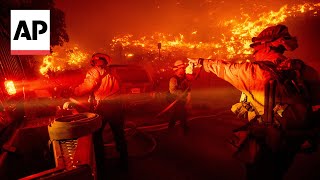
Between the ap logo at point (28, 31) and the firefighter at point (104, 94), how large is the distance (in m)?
1.11

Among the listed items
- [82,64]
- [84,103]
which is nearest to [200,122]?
[84,103]

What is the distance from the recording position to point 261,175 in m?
2.69

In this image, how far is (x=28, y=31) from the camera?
4508 mm

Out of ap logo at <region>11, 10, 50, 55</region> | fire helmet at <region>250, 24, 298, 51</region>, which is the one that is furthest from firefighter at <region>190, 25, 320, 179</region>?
ap logo at <region>11, 10, 50, 55</region>

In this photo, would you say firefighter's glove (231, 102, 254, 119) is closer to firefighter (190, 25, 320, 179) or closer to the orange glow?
firefighter (190, 25, 320, 179)

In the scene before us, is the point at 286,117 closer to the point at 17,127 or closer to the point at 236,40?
the point at 17,127

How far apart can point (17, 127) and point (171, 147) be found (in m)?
3.32

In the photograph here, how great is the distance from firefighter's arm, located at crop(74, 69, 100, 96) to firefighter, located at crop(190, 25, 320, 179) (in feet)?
7.54

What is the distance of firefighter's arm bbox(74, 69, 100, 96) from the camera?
4270 mm

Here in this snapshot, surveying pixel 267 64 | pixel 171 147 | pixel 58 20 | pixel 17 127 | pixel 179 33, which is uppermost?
pixel 179 33

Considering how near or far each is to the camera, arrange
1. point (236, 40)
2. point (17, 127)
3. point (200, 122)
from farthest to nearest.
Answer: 1. point (236, 40)
2. point (200, 122)
3. point (17, 127)

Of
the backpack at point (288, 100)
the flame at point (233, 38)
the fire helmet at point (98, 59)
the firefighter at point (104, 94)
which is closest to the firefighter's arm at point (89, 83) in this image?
the firefighter at point (104, 94)

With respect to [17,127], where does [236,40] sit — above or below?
above

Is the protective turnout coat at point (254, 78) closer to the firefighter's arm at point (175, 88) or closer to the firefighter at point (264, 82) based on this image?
the firefighter at point (264, 82)
